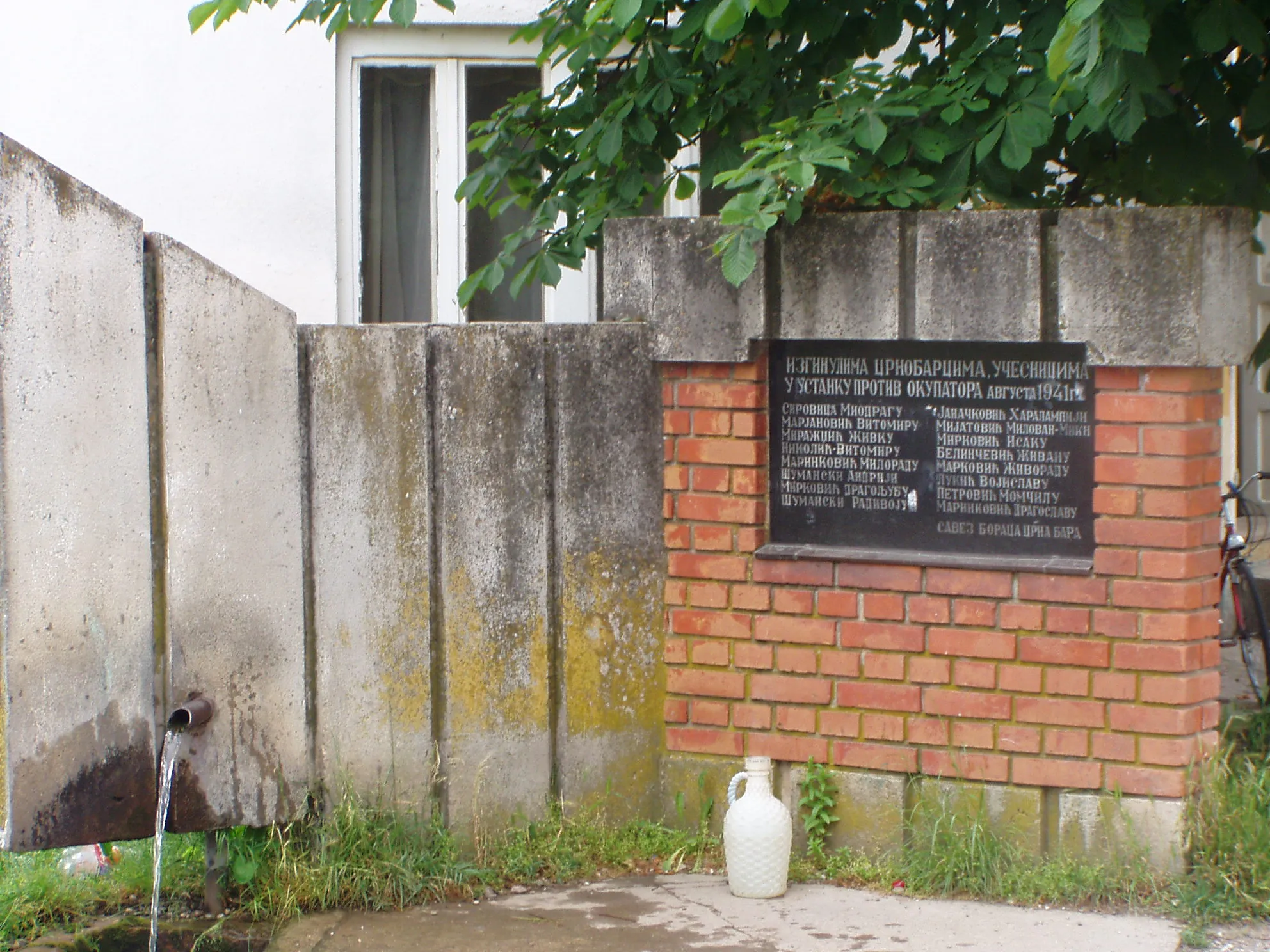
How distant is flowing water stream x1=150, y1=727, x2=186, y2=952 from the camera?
411 centimetres

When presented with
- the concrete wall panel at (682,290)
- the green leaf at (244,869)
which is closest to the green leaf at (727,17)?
the concrete wall panel at (682,290)

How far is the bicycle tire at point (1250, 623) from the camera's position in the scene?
5602mm

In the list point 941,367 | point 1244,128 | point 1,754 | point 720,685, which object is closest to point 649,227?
point 941,367

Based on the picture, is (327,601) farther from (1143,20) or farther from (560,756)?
(1143,20)

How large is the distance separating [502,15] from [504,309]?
1478 mm

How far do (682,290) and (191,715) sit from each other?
6.66ft

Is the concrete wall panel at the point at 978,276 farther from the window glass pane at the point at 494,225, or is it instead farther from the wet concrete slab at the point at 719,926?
the window glass pane at the point at 494,225

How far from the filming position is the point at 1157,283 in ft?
12.8

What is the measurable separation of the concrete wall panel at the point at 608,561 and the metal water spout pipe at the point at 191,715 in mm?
1132

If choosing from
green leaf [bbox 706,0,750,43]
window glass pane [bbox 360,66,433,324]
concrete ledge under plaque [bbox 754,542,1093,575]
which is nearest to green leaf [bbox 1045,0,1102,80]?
green leaf [bbox 706,0,750,43]

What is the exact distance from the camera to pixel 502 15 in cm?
683

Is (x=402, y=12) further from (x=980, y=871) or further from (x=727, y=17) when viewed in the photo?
(x=980, y=871)

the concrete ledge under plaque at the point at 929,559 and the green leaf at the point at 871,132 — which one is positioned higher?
the green leaf at the point at 871,132

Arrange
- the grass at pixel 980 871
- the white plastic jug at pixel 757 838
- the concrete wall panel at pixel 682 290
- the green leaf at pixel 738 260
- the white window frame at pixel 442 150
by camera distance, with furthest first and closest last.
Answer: the white window frame at pixel 442 150 < the concrete wall panel at pixel 682 290 < the white plastic jug at pixel 757 838 < the grass at pixel 980 871 < the green leaf at pixel 738 260
